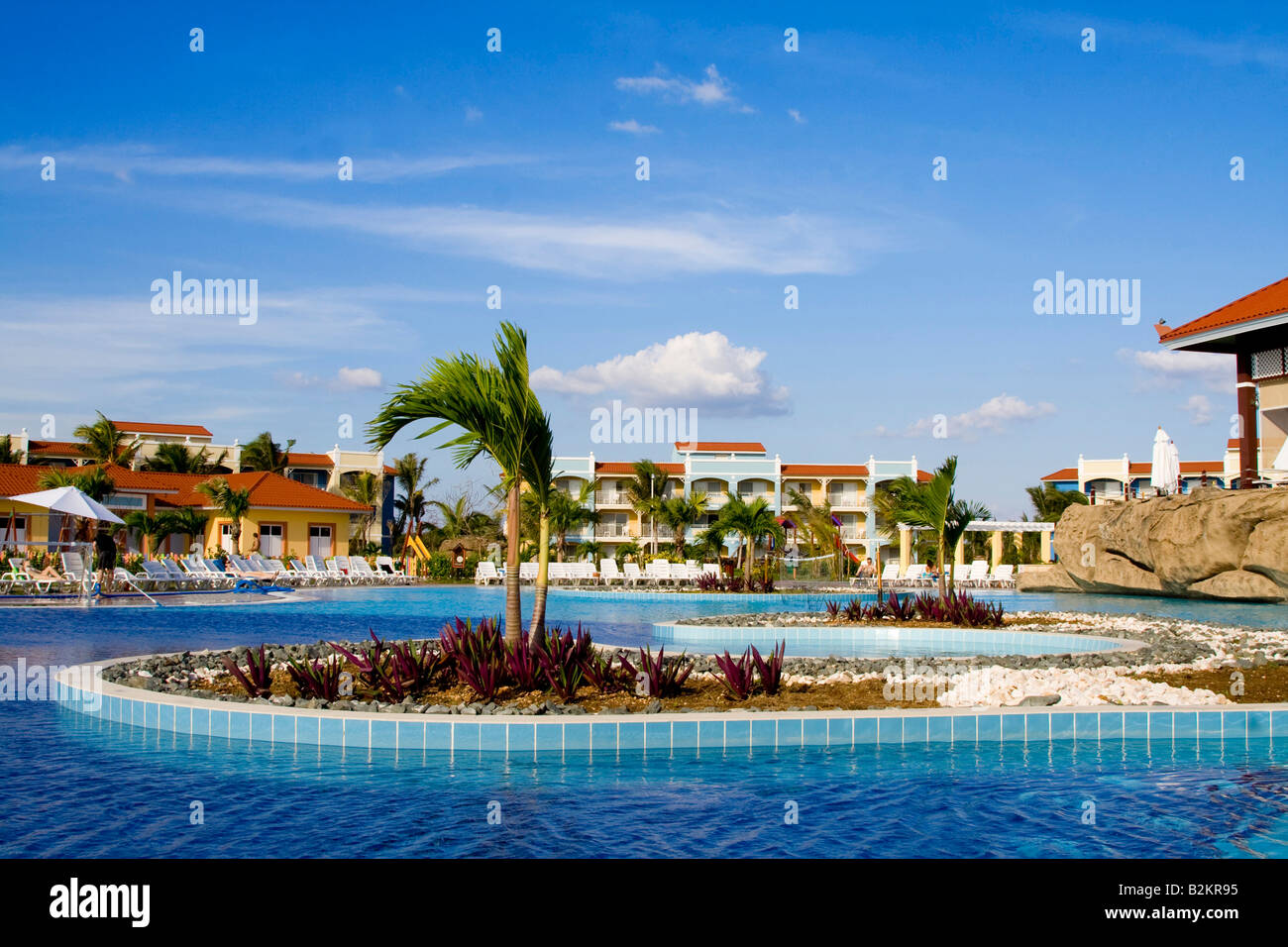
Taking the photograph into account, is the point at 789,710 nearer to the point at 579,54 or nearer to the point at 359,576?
the point at 579,54

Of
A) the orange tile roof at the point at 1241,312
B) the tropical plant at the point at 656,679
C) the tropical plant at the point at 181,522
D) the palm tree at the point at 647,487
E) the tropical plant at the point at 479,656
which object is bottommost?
the tropical plant at the point at 656,679

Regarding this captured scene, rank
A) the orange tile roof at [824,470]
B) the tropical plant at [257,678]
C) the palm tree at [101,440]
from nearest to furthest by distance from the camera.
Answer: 1. the tropical plant at [257,678]
2. the palm tree at [101,440]
3. the orange tile roof at [824,470]

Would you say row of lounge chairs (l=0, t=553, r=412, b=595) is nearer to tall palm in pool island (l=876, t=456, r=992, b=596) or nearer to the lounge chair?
the lounge chair

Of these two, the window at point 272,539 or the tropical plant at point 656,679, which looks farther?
the window at point 272,539

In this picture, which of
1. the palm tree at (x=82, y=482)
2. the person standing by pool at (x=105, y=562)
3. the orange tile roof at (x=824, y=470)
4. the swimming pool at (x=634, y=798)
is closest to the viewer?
the swimming pool at (x=634, y=798)

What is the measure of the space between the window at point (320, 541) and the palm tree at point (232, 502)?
10.9 ft

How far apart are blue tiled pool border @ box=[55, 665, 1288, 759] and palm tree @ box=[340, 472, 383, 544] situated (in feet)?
145

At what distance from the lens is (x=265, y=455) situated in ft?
180

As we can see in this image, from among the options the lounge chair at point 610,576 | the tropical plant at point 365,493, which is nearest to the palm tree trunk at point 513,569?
the lounge chair at point 610,576

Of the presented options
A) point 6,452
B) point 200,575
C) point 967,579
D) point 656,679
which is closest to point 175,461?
point 6,452

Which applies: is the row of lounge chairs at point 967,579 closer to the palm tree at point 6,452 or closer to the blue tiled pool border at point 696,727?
the blue tiled pool border at point 696,727

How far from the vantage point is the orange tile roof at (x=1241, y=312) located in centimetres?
2486

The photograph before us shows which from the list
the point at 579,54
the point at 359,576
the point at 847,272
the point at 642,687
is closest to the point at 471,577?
the point at 359,576

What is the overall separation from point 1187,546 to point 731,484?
39064 mm
